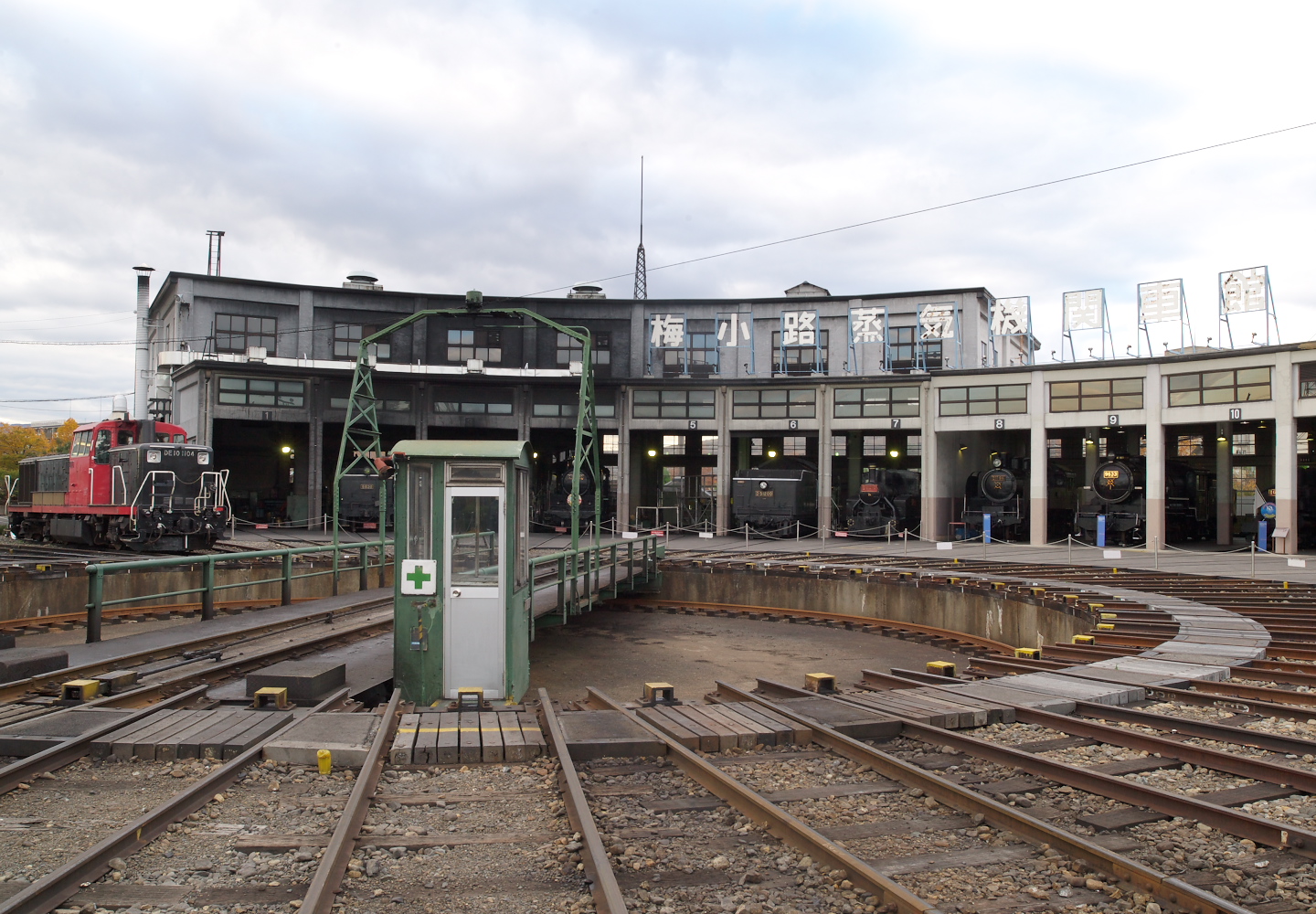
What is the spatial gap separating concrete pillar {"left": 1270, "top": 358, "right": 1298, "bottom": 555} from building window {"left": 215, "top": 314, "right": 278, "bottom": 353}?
36.7 m

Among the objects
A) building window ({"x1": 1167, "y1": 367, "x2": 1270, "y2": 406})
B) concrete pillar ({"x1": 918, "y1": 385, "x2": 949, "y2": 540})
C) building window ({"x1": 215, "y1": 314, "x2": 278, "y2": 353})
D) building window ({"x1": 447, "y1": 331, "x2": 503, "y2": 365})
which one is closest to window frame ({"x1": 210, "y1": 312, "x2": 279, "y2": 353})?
building window ({"x1": 215, "y1": 314, "x2": 278, "y2": 353})

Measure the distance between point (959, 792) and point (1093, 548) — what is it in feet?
89.0

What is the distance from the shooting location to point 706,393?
35688mm

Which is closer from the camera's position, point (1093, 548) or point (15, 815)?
point (15, 815)

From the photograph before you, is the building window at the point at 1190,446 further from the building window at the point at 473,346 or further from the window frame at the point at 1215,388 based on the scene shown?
the building window at the point at 473,346

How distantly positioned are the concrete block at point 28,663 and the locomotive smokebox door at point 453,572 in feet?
11.0

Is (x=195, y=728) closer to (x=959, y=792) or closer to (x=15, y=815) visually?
(x=15, y=815)

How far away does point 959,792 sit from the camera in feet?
16.6

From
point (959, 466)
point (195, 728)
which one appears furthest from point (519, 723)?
point (959, 466)

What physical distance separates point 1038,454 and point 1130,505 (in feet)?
12.1

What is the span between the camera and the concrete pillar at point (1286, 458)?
2475 cm

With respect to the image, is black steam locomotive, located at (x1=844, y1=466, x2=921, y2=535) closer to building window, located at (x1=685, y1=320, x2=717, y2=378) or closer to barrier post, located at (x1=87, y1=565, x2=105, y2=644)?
building window, located at (x1=685, y1=320, x2=717, y2=378)

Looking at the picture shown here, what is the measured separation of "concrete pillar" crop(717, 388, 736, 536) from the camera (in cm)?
3497

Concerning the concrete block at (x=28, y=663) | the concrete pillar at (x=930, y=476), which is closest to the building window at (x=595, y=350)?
the concrete pillar at (x=930, y=476)
